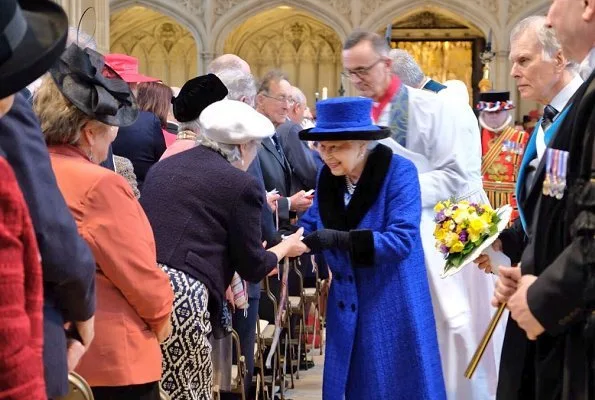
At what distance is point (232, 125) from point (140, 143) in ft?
5.73

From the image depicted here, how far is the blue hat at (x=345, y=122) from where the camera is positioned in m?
3.52

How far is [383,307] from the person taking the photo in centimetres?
359

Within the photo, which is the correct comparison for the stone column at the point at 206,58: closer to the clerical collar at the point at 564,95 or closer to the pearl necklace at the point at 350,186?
the pearl necklace at the point at 350,186

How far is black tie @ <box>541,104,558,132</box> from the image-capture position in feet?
10.1

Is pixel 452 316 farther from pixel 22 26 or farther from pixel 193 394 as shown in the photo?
pixel 22 26

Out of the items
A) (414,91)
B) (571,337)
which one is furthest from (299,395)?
(571,337)

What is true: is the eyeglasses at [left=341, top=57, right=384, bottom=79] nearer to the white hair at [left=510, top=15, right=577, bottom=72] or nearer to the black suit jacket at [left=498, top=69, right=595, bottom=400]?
the white hair at [left=510, top=15, right=577, bottom=72]

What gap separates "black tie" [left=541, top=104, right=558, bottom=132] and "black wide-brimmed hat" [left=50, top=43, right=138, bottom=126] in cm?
123

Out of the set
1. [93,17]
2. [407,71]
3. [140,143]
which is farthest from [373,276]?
[93,17]

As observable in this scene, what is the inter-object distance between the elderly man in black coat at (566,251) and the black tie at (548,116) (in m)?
0.78

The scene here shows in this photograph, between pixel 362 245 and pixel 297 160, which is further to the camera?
pixel 297 160

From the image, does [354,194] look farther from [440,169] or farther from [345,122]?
[440,169]

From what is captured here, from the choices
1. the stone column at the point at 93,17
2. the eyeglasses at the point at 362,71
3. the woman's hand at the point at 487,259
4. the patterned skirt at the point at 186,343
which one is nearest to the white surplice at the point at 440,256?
the eyeglasses at the point at 362,71

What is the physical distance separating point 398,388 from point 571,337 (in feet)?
5.02
